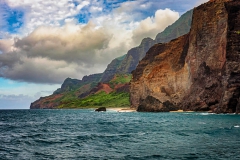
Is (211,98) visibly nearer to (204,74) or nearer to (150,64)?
(204,74)

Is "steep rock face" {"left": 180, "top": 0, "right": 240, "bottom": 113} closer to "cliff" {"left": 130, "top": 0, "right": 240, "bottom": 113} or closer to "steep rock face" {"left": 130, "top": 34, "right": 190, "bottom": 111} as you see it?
"cliff" {"left": 130, "top": 0, "right": 240, "bottom": 113}

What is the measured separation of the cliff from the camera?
94581mm

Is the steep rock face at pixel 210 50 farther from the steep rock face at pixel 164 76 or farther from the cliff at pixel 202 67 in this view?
the steep rock face at pixel 164 76

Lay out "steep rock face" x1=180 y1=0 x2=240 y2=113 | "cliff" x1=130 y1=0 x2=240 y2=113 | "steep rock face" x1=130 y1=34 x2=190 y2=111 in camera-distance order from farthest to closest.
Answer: "steep rock face" x1=130 y1=34 x2=190 y2=111 < "steep rock face" x1=180 y1=0 x2=240 y2=113 < "cliff" x1=130 y1=0 x2=240 y2=113

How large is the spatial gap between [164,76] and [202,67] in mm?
33868

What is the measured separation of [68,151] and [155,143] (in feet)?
33.4

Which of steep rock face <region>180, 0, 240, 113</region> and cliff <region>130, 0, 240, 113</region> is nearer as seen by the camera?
cliff <region>130, 0, 240, 113</region>

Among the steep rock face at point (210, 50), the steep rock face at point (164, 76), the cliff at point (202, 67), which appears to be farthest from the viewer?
the steep rock face at point (164, 76)

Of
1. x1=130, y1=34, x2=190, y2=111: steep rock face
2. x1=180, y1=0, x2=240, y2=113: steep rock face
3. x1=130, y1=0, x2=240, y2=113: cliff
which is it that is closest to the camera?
x1=130, y1=0, x2=240, y2=113: cliff

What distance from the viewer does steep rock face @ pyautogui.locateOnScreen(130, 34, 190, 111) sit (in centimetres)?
13838

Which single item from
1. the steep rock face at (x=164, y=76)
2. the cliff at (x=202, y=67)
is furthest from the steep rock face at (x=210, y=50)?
the steep rock face at (x=164, y=76)

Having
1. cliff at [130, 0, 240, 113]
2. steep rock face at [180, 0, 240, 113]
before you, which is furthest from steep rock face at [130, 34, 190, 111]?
steep rock face at [180, 0, 240, 113]

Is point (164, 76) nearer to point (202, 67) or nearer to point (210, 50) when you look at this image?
point (202, 67)

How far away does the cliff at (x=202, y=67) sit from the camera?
94581 mm
